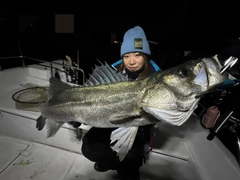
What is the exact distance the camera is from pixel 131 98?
4.27ft

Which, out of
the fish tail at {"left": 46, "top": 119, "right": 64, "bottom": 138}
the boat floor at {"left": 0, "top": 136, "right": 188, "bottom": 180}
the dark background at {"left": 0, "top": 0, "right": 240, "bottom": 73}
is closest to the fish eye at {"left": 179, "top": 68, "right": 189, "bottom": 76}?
the fish tail at {"left": 46, "top": 119, "right": 64, "bottom": 138}

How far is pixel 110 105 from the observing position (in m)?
1.36

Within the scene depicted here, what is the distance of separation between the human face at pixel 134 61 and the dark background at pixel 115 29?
31.3 feet

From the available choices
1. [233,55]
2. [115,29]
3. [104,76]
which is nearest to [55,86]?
[104,76]

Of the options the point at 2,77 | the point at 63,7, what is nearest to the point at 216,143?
the point at 2,77

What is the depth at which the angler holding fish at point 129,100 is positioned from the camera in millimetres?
1113

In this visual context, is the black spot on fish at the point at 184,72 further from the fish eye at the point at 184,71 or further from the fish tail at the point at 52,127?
the fish tail at the point at 52,127

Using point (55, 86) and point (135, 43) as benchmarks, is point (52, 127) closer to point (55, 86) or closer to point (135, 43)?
point (55, 86)

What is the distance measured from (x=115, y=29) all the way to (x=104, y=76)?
19762 millimetres

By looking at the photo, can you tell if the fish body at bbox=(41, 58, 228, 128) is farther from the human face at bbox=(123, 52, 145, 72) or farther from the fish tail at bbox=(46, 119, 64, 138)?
the human face at bbox=(123, 52, 145, 72)

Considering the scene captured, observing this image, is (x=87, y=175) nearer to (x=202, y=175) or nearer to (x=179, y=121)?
(x=202, y=175)

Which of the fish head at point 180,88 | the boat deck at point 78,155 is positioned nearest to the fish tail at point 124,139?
the fish head at point 180,88

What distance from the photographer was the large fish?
1091 mm

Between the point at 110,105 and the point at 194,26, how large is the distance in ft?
82.7
